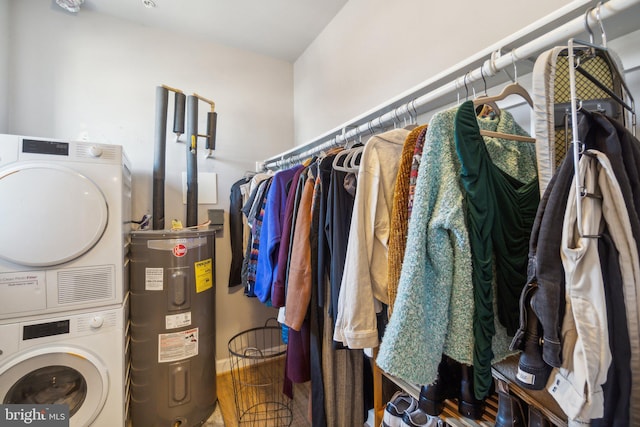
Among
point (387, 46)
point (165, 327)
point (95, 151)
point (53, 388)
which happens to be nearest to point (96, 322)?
point (165, 327)

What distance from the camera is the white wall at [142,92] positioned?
64.1 inches

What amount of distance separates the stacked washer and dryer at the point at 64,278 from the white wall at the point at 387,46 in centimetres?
136

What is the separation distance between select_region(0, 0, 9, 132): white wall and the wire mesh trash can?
6.10 ft

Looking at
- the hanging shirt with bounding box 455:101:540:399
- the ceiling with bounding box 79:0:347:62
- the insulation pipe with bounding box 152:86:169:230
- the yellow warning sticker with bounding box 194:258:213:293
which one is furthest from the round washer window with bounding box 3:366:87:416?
the ceiling with bounding box 79:0:347:62

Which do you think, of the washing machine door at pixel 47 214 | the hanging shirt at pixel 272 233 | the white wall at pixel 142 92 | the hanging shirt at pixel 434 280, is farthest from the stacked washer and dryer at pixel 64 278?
the hanging shirt at pixel 434 280

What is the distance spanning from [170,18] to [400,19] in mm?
1582

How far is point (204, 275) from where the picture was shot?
5.17 ft

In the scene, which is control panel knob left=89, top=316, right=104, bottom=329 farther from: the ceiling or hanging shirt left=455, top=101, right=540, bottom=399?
the ceiling

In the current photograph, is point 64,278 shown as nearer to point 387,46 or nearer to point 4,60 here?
point 4,60

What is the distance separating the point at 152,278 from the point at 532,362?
1.59m

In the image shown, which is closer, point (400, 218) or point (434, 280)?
point (434, 280)

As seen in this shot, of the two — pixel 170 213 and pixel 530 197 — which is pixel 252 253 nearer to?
A: pixel 170 213

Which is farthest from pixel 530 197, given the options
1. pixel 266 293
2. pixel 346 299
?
pixel 266 293

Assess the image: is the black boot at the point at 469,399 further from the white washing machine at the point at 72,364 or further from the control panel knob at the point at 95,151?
the control panel knob at the point at 95,151
